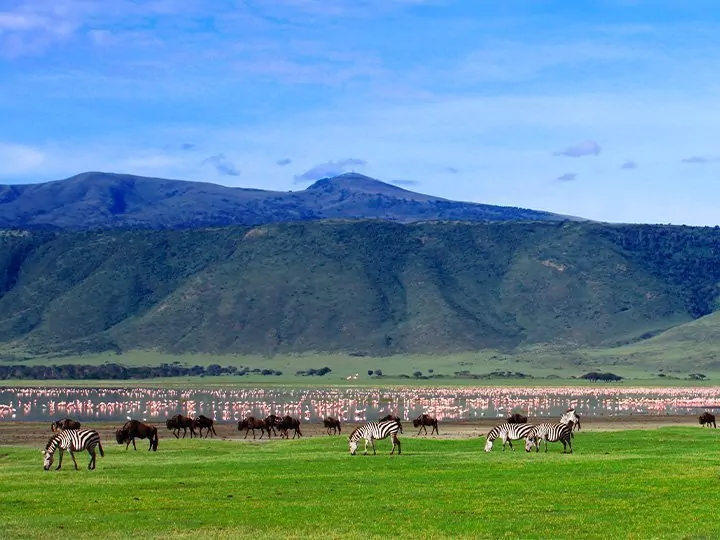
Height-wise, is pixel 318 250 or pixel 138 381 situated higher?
pixel 318 250

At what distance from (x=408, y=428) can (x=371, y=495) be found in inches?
1122

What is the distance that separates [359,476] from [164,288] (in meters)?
156

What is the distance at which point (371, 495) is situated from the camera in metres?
24.9

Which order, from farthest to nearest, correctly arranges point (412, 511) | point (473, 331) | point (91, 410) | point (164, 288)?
1. point (164, 288)
2. point (473, 331)
3. point (91, 410)
4. point (412, 511)

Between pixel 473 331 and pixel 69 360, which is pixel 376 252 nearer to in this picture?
pixel 473 331

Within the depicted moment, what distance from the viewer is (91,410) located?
70000mm

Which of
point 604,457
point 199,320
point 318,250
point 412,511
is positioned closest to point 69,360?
point 199,320

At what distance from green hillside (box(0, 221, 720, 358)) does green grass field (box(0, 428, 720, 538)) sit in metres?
118

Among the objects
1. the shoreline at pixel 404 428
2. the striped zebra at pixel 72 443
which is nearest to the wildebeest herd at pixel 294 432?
the striped zebra at pixel 72 443

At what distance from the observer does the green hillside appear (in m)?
158

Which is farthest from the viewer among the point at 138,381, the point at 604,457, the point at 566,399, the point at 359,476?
the point at 138,381

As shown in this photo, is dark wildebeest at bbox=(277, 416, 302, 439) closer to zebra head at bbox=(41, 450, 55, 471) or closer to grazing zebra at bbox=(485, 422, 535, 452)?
grazing zebra at bbox=(485, 422, 535, 452)

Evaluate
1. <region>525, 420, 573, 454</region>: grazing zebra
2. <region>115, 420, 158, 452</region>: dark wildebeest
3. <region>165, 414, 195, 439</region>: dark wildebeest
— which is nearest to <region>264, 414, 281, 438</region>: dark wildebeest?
<region>165, 414, 195, 439</region>: dark wildebeest

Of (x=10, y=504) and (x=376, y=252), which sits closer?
(x=10, y=504)
